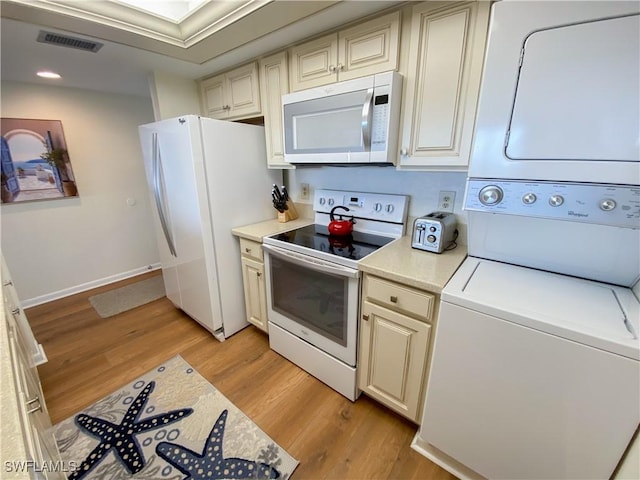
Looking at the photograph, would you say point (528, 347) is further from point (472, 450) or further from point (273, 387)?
point (273, 387)

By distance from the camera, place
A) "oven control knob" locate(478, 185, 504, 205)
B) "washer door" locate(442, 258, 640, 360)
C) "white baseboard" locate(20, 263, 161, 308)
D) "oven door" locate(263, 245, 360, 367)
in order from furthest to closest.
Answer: "white baseboard" locate(20, 263, 161, 308) < "oven door" locate(263, 245, 360, 367) < "oven control knob" locate(478, 185, 504, 205) < "washer door" locate(442, 258, 640, 360)

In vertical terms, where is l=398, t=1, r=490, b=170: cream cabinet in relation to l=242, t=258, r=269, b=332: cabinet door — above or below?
above

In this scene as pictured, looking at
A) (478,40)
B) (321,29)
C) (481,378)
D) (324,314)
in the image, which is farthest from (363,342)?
(321,29)

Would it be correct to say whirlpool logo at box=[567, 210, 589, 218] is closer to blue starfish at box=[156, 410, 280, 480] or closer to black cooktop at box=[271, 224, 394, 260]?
black cooktop at box=[271, 224, 394, 260]

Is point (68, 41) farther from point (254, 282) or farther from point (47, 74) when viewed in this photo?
point (254, 282)

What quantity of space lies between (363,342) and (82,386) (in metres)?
1.90

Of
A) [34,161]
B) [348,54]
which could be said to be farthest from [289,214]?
[34,161]

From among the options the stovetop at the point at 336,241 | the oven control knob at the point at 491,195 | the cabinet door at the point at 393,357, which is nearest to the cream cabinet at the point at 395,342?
the cabinet door at the point at 393,357

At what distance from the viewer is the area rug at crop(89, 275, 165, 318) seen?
2722mm

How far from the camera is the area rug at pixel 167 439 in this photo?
130 centimetres

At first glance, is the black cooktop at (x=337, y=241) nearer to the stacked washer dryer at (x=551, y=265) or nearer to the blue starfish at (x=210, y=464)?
the stacked washer dryer at (x=551, y=265)

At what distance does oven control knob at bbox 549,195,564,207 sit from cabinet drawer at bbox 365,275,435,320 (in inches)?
22.2

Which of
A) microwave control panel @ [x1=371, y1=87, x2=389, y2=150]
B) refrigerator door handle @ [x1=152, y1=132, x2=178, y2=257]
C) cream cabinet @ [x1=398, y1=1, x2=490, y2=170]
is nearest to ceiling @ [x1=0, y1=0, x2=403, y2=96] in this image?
cream cabinet @ [x1=398, y1=1, x2=490, y2=170]

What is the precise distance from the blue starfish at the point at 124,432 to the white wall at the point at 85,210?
6.86 ft
